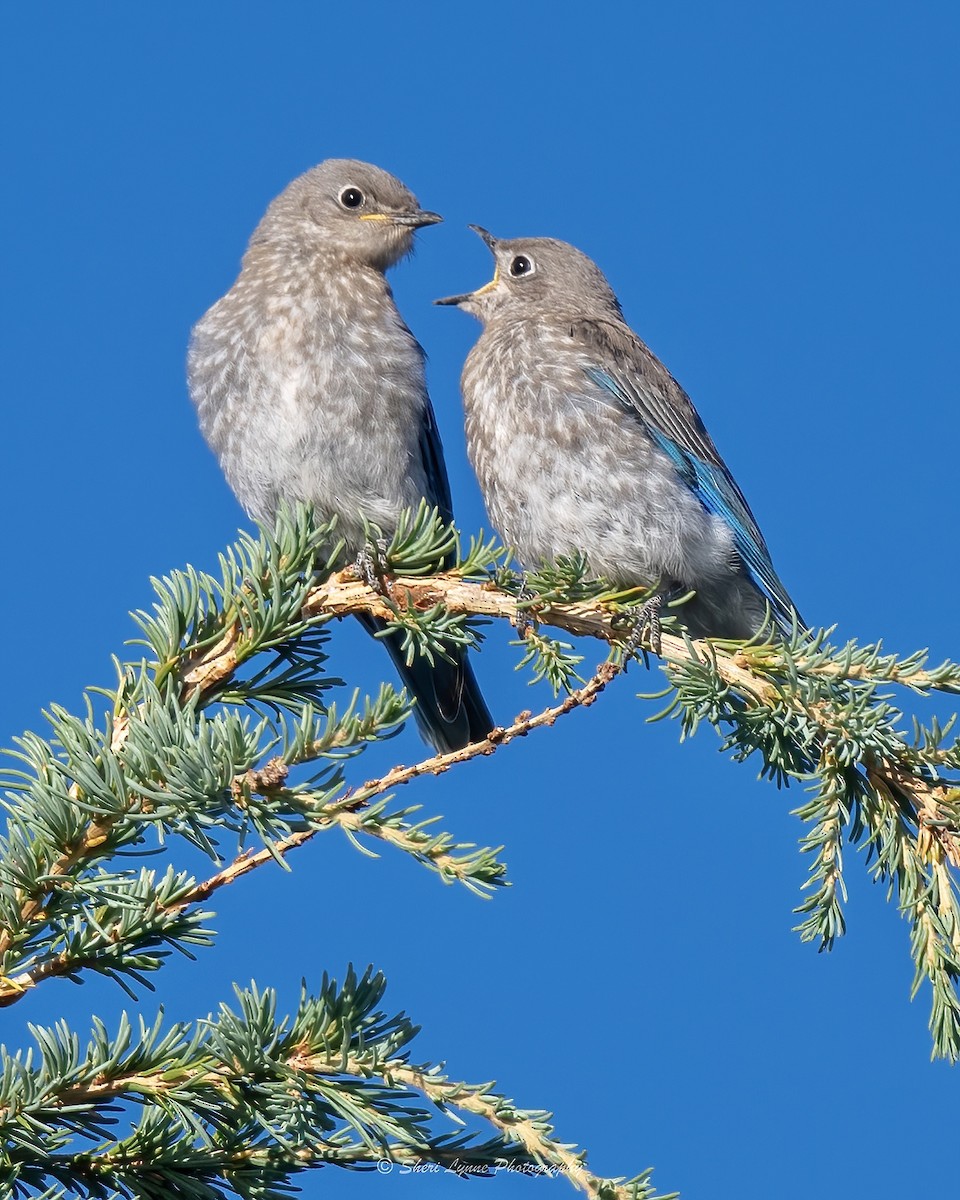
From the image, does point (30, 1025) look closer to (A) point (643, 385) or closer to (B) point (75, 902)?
(B) point (75, 902)

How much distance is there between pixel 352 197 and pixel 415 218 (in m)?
0.34

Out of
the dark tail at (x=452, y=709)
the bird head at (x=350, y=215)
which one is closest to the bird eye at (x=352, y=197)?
the bird head at (x=350, y=215)

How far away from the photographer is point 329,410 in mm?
5570

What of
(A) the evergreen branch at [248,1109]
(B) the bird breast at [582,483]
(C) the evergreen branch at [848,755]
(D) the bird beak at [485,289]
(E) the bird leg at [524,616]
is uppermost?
(D) the bird beak at [485,289]

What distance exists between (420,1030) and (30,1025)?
0.68 metres

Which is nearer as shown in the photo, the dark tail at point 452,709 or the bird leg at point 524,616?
the bird leg at point 524,616

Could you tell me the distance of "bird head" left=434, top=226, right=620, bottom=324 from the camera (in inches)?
267

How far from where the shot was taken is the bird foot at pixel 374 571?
382 cm

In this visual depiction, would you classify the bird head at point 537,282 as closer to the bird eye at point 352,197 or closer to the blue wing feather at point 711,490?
the bird eye at point 352,197

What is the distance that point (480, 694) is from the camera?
19.1 feet

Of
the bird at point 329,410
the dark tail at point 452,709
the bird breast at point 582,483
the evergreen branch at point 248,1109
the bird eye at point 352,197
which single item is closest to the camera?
the evergreen branch at point 248,1109

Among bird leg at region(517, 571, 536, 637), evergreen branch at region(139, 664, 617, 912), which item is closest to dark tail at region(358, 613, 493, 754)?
bird leg at region(517, 571, 536, 637)

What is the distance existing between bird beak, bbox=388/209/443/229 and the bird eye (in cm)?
18

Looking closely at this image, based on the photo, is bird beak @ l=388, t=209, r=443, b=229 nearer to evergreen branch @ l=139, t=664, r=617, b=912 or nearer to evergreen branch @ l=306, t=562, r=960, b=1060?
evergreen branch @ l=306, t=562, r=960, b=1060
